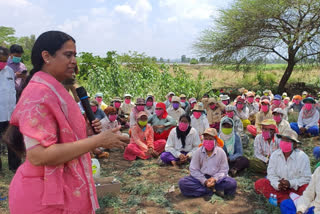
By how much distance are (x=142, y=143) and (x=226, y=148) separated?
74.1 inches

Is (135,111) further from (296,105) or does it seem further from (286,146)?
(296,105)

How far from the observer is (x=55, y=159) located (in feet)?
3.87

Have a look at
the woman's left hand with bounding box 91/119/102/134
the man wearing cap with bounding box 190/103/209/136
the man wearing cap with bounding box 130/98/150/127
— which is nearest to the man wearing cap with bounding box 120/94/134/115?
the man wearing cap with bounding box 130/98/150/127

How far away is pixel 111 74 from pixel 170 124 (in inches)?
191

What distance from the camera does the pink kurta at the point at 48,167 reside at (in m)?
1.18

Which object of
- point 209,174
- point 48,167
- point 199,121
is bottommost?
point 209,174

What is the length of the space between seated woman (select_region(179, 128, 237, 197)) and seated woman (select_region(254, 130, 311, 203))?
53 centimetres

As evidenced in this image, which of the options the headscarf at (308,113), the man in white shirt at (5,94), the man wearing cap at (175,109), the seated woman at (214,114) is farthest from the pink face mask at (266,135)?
the man in white shirt at (5,94)

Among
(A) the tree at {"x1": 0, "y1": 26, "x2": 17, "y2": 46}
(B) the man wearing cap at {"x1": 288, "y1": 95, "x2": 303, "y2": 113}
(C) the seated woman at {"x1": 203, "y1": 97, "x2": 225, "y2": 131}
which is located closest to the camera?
(C) the seated woman at {"x1": 203, "y1": 97, "x2": 225, "y2": 131}

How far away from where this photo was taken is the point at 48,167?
47.5 inches

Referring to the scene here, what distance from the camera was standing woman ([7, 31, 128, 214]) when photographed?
118 centimetres

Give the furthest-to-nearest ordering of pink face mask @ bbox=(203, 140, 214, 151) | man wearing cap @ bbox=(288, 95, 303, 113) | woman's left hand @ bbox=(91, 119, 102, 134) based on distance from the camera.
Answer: man wearing cap @ bbox=(288, 95, 303, 113) → pink face mask @ bbox=(203, 140, 214, 151) → woman's left hand @ bbox=(91, 119, 102, 134)

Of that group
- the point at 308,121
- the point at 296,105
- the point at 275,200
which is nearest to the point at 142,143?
the point at 275,200

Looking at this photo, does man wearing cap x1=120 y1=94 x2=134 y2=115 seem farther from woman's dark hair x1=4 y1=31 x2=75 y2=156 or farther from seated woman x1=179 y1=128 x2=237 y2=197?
woman's dark hair x1=4 y1=31 x2=75 y2=156
